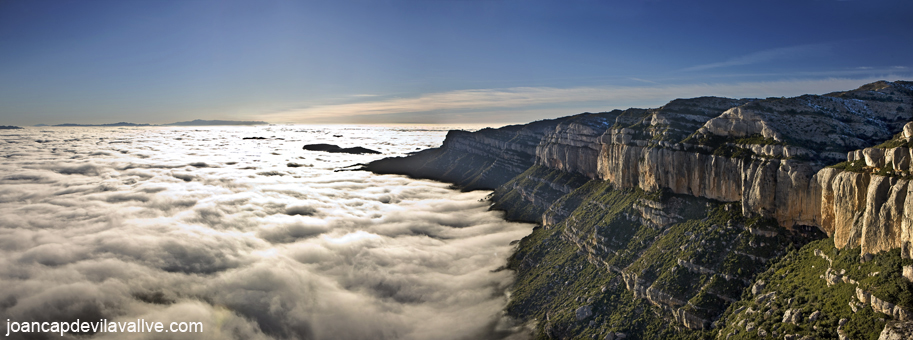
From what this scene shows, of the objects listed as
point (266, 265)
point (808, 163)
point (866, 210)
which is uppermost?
point (808, 163)

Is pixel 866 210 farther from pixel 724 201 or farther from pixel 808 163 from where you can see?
pixel 724 201

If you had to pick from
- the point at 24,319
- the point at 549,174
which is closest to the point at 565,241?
the point at 549,174

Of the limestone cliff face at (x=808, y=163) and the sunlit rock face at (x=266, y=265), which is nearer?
the limestone cliff face at (x=808, y=163)

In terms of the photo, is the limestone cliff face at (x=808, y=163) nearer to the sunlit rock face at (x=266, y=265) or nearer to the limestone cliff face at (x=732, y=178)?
the limestone cliff face at (x=732, y=178)

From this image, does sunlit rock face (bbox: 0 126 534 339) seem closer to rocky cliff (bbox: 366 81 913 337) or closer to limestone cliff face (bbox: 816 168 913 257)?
rocky cliff (bbox: 366 81 913 337)

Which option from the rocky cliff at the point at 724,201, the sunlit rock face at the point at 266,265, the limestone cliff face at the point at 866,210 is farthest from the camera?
the sunlit rock face at the point at 266,265

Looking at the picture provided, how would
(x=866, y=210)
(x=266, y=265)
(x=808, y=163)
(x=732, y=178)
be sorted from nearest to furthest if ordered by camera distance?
(x=866, y=210) → (x=808, y=163) → (x=732, y=178) → (x=266, y=265)

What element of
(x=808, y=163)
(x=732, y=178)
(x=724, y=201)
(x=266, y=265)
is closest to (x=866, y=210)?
(x=808, y=163)

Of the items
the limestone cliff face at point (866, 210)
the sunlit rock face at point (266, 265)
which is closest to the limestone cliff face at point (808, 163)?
the limestone cliff face at point (866, 210)

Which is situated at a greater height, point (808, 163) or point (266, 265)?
point (808, 163)
